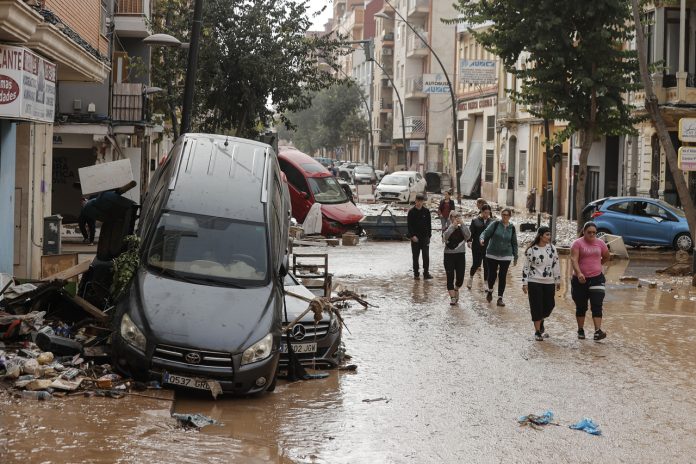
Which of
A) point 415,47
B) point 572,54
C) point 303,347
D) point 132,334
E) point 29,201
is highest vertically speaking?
point 415,47

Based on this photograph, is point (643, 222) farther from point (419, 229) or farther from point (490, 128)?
point (490, 128)

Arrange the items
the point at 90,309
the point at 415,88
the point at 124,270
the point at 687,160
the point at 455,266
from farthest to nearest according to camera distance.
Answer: the point at 415,88, the point at 687,160, the point at 455,266, the point at 90,309, the point at 124,270

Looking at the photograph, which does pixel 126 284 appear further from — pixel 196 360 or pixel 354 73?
pixel 354 73

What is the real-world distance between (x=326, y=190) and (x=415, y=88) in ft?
160

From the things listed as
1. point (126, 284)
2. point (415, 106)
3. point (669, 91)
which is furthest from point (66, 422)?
point (415, 106)

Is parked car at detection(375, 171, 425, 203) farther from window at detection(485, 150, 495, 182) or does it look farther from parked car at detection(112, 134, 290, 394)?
parked car at detection(112, 134, 290, 394)

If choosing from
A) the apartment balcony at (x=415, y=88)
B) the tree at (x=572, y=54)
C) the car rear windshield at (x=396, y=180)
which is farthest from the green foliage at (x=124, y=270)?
the apartment balcony at (x=415, y=88)

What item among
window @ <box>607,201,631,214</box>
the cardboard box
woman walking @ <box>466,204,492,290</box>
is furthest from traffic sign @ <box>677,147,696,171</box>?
the cardboard box

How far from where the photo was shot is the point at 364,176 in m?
70.5

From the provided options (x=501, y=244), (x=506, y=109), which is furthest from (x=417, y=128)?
(x=501, y=244)

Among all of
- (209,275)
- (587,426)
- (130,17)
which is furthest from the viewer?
(130,17)

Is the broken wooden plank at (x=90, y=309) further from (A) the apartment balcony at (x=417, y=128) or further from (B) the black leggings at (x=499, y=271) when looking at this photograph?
(A) the apartment balcony at (x=417, y=128)

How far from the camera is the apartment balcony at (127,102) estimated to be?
110ft

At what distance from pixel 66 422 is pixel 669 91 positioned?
29.7 m
